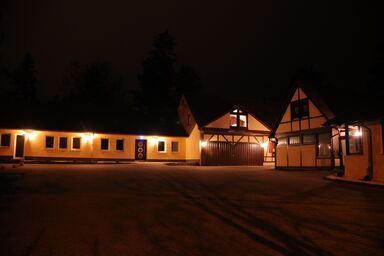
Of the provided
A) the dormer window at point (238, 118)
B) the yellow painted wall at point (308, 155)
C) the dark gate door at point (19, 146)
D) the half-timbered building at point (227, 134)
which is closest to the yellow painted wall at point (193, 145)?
the half-timbered building at point (227, 134)

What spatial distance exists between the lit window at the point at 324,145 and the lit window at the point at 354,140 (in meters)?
5.75

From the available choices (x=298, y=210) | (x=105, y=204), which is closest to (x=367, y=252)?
(x=298, y=210)

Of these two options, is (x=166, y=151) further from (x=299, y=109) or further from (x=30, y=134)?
(x=299, y=109)

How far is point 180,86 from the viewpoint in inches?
2189

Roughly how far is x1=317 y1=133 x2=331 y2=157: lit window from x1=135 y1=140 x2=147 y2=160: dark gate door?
16.2 meters

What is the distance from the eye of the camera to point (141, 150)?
1320 inches

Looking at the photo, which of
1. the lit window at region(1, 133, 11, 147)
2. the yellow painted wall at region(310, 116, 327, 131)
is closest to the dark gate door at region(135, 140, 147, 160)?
the lit window at region(1, 133, 11, 147)

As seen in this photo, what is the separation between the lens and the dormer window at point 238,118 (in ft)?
108

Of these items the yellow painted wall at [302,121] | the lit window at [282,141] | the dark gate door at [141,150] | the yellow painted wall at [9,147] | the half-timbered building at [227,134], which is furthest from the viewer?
the dark gate door at [141,150]

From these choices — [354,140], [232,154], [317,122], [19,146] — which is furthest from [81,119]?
[354,140]

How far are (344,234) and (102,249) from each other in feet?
13.3

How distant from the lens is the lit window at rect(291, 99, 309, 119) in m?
25.0

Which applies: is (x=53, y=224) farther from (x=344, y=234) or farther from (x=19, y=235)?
(x=344, y=234)

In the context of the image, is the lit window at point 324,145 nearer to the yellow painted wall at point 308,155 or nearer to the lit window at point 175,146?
the yellow painted wall at point 308,155
